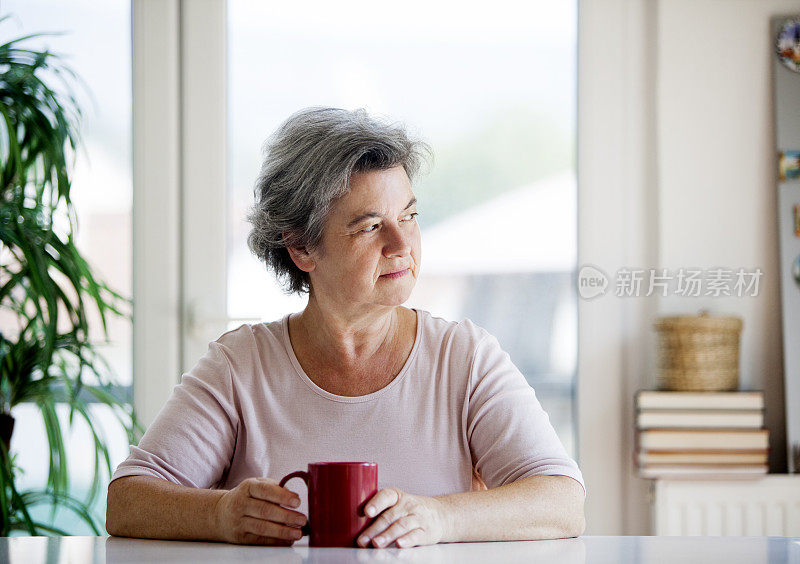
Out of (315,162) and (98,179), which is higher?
(98,179)

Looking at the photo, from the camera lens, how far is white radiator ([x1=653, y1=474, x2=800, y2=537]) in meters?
2.29

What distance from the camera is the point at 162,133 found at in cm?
261

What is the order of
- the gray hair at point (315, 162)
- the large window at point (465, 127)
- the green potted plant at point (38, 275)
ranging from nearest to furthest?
the gray hair at point (315, 162) → the green potted plant at point (38, 275) → the large window at point (465, 127)

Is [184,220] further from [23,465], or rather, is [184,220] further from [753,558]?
[753,558]

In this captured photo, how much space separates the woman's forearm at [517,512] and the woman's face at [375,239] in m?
0.37

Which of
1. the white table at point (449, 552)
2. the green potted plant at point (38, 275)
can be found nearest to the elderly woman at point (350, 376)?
the white table at point (449, 552)

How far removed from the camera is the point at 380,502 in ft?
3.47

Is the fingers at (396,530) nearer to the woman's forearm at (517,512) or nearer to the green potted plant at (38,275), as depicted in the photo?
the woman's forearm at (517,512)

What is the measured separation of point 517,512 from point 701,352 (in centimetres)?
125

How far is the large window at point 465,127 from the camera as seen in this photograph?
2584 millimetres

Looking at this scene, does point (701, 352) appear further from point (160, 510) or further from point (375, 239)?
point (160, 510)

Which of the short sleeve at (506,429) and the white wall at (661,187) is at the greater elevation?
the white wall at (661,187)

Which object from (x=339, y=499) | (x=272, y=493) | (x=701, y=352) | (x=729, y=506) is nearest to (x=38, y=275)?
(x=272, y=493)

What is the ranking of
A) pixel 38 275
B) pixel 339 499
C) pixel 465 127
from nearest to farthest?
pixel 339 499 → pixel 38 275 → pixel 465 127
